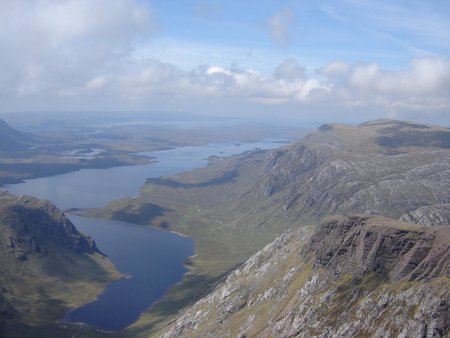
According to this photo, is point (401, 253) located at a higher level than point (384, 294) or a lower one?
higher

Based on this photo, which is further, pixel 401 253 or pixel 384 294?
pixel 401 253

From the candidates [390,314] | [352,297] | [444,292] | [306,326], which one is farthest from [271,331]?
[444,292]

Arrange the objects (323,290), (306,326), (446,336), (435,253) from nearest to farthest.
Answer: (446,336) < (435,253) < (306,326) < (323,290)

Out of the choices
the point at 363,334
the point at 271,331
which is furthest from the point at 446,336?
the point at 271,331

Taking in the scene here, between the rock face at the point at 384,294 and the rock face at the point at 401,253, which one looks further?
the rock face at the point at 401,253

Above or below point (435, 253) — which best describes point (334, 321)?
below

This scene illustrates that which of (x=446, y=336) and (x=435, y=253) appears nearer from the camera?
(x=446, y=336)

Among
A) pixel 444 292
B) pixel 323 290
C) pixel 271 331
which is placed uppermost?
pixel 444 292

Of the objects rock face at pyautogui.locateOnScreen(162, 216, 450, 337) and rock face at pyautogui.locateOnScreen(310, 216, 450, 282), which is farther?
rock face at pyautogui.locateOnScreen(310, 216, 450, 282)

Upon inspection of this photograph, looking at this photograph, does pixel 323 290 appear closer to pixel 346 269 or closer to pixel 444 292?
pixel 346 269

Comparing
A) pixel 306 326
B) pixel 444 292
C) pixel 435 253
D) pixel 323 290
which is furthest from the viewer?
pixel 323 290
